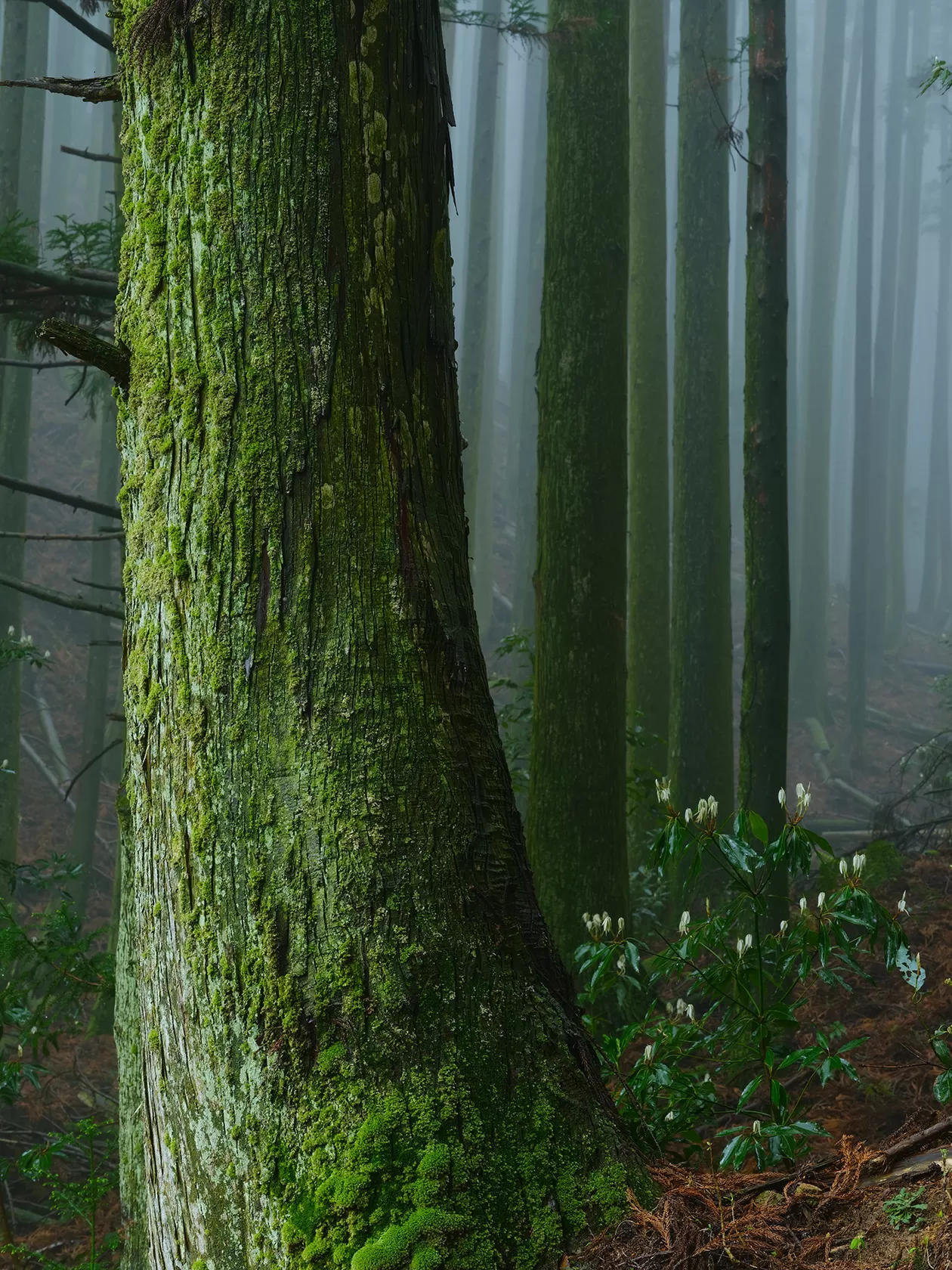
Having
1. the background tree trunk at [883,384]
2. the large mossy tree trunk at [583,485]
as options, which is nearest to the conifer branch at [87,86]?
the large mossy tree trunk at [583,485]

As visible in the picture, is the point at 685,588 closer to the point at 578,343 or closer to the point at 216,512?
the point at 578,343

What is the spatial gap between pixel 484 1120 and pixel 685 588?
24.0ft

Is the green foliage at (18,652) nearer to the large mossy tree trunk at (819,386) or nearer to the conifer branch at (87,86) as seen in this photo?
the conifer branch at (87,86)

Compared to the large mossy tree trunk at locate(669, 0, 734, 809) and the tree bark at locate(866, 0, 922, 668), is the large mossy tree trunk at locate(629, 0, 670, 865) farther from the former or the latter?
the tree bark at locate(866, 0, 922, 668)

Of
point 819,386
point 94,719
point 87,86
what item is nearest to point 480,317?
point 94,719

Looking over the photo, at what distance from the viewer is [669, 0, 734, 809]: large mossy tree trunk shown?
320 inches

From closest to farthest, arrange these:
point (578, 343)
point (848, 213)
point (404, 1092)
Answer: point (404, 1092) → point (578, 343) → point (848, 213)

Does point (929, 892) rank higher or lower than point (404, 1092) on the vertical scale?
lower

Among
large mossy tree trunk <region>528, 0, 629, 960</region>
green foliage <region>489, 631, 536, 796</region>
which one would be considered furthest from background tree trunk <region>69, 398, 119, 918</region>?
large mossy tree trunk <region>528, 0, 629, 960</region>

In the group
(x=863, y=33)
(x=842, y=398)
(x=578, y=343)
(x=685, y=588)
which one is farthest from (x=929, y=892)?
(x=842, y=398)

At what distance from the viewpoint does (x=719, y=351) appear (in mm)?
9336

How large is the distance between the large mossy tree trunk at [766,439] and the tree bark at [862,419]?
14284mm

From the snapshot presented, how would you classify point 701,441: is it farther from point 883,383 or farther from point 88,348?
point 883,383

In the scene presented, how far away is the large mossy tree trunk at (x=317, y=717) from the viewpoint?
146cm
